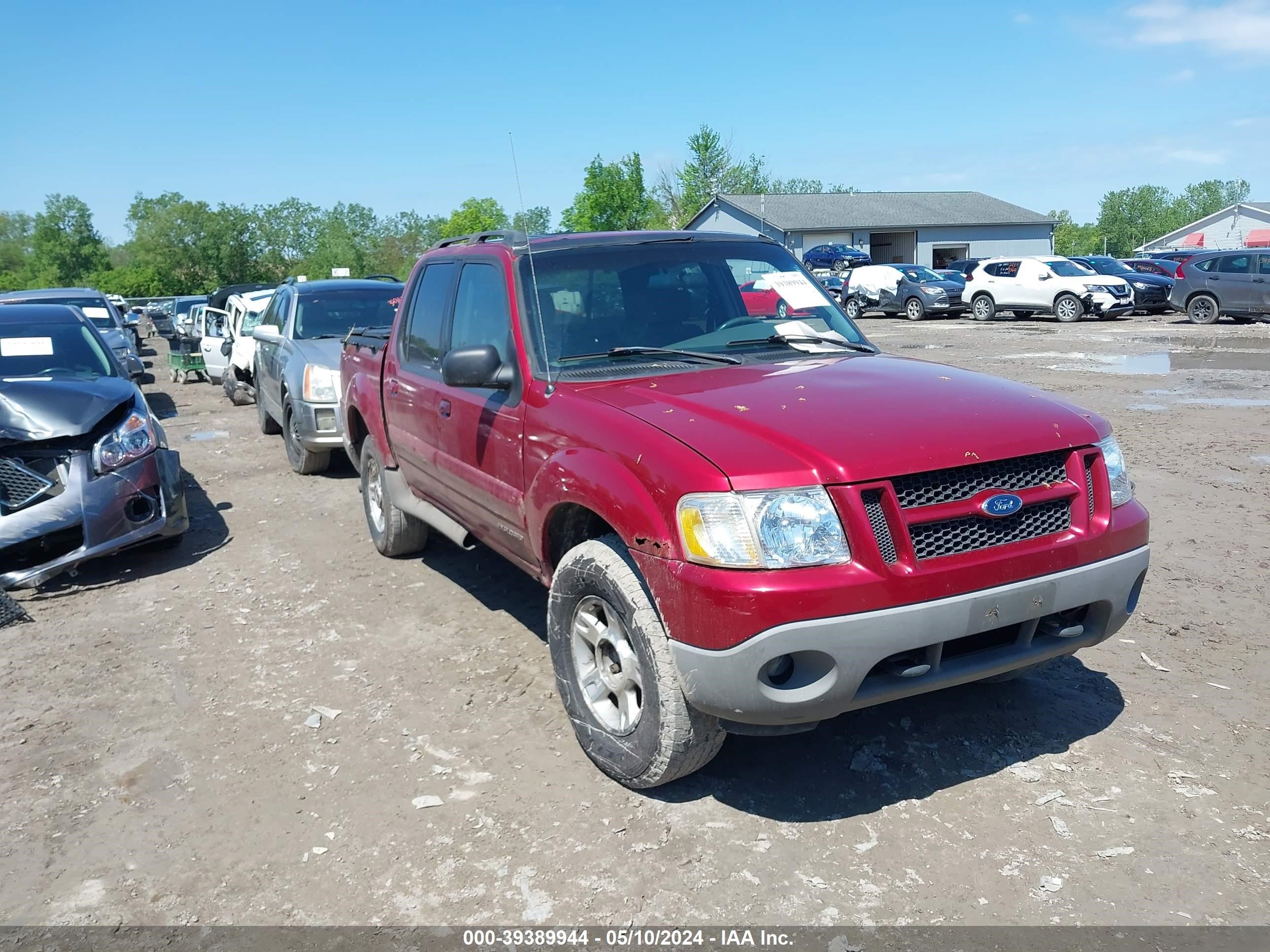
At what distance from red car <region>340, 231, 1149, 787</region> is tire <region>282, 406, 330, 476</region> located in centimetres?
538

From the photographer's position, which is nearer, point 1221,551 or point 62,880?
point 62,880

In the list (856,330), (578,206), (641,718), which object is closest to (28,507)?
(641,718)

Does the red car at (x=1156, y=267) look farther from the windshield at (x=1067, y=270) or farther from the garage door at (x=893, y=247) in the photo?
the garage door at (x=893, y=247)

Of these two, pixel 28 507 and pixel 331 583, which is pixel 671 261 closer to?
pixel 331 583

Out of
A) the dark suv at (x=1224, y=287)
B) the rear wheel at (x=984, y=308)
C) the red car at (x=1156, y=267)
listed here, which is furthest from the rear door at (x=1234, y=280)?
the red car at (x=1156, y=267)

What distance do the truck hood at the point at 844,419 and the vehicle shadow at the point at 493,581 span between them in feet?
5.96

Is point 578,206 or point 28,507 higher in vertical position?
point 578,206

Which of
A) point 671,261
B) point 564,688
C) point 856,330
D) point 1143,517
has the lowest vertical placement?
point 564,688

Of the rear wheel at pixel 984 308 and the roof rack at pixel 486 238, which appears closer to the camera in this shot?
the roof rack at pixel 486 238

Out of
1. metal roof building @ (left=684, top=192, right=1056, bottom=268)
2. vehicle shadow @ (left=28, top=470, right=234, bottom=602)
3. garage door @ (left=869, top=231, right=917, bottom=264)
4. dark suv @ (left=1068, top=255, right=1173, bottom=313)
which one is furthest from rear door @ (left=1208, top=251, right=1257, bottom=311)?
garage door @ (left=869, top=231, right=917, bottom=264)

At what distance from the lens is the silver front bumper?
9.53 ft

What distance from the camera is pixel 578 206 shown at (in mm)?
58281

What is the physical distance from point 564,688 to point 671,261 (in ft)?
6.67

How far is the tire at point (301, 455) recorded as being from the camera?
31.0ft
